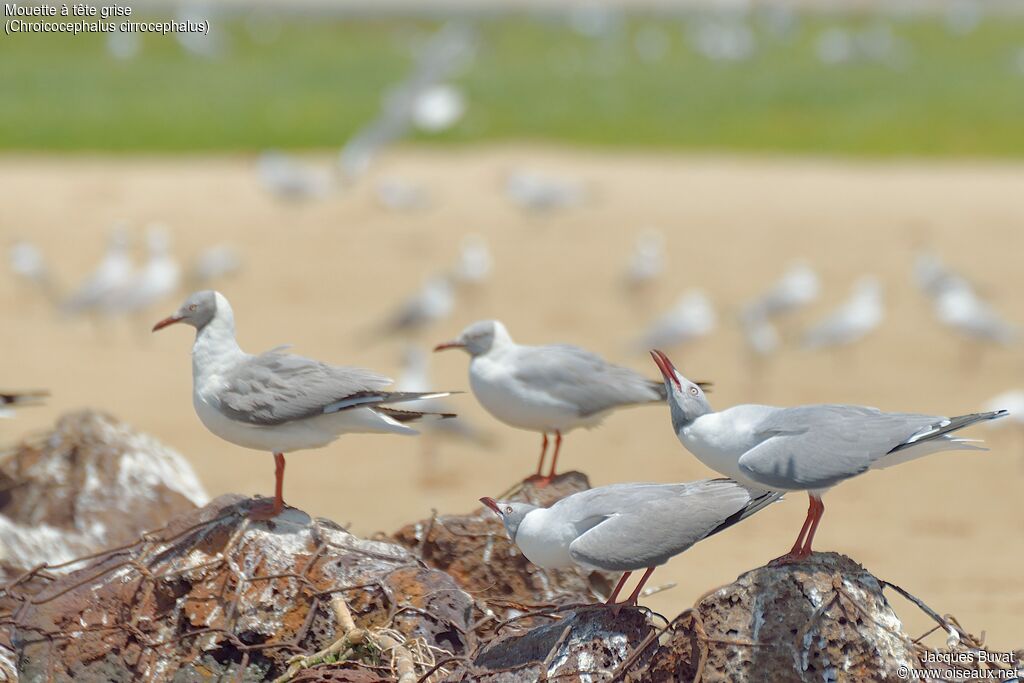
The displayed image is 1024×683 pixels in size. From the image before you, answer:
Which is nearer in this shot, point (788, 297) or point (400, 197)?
point (788, 297)

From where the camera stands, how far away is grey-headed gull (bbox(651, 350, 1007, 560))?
4398mm

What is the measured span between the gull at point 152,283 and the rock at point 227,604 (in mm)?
9733

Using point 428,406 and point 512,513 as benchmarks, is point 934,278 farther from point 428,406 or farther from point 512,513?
point 512,513

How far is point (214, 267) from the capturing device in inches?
631

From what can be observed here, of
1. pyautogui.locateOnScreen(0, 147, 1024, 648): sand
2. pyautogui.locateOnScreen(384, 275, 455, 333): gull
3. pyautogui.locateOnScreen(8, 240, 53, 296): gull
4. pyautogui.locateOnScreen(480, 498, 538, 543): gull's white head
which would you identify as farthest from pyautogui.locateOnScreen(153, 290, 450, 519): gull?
pyautogui.locateOnScreen(8, 240, 53, 296): gull

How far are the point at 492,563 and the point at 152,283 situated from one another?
9948mm

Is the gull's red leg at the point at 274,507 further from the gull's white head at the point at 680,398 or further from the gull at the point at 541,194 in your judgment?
the gull at the point at 541,194

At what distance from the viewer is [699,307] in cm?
1324

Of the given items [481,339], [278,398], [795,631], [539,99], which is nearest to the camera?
[795,631]

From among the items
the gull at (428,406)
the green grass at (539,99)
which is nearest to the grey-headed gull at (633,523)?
the gull at (428,406)

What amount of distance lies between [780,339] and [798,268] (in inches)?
41.5

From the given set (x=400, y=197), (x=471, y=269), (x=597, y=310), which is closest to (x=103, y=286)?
(x=471, y=269)

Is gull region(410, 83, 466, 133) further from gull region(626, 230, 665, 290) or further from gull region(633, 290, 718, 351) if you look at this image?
gull region(633, 290, 718, 351)

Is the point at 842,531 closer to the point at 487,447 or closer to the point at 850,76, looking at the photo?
the point at 487,447
